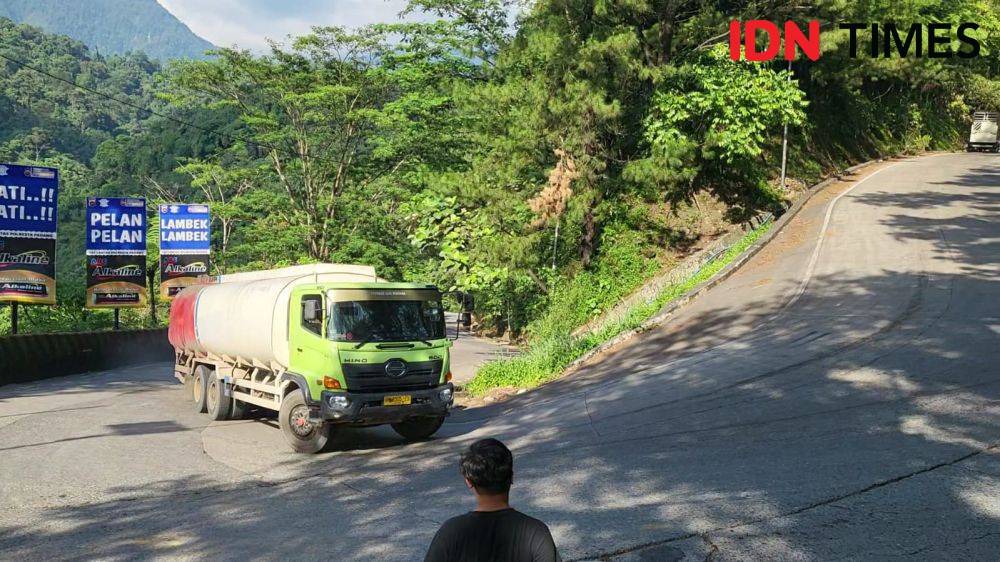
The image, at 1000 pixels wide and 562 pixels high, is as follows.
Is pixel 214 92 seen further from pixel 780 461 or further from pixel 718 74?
pixel 780 461

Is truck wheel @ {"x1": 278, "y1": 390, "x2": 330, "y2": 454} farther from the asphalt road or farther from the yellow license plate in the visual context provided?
the yellow license plate

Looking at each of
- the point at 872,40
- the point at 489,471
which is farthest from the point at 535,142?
the point at 872,40

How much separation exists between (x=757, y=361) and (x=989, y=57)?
179ft

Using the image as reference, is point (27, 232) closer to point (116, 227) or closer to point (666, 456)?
point (116, 227)

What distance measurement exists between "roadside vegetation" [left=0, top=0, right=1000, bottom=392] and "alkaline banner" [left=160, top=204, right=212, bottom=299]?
2200 mm

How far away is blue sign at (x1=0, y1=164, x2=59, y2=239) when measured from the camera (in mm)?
24125

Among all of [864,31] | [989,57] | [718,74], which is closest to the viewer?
[718,74]

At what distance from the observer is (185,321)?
60.8ft

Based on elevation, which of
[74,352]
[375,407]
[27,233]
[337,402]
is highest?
[27,233]

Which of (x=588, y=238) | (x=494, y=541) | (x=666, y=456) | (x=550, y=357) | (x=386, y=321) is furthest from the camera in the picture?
(x=588, y=238)

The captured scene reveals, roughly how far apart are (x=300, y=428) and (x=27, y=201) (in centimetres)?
1703

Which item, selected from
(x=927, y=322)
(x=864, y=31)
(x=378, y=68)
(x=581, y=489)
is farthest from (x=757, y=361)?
(x=864, y=31)

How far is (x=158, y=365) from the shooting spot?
29688 mm

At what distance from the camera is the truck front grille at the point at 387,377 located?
12.3m
